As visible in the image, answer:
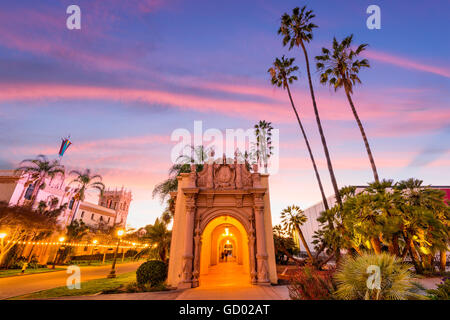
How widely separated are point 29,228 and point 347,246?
109ft

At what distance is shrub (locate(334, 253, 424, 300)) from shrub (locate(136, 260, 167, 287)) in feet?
36.2

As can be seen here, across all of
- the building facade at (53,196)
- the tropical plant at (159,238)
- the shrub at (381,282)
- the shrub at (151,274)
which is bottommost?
the shrub at (151,274)

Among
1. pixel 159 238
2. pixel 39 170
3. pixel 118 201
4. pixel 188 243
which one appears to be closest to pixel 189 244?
pixel 188 243

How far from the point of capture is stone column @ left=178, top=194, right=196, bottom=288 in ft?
40.7

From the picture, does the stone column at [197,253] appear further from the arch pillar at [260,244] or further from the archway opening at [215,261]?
the arch pillar at [260,244]

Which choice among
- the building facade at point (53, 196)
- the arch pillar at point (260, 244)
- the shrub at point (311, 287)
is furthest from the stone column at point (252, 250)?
the building facade at point (53, 196)

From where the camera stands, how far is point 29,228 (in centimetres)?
2288

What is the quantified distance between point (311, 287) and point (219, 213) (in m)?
8.73

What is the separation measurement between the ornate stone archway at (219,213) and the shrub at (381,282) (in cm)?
748

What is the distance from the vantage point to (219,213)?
46.9 feet

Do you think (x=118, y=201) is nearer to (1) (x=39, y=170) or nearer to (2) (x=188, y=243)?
(1) (x=39, y=170)

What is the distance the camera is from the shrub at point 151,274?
498 inches

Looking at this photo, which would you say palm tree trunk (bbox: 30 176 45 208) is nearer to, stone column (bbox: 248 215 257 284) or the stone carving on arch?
the stone carving on arch
